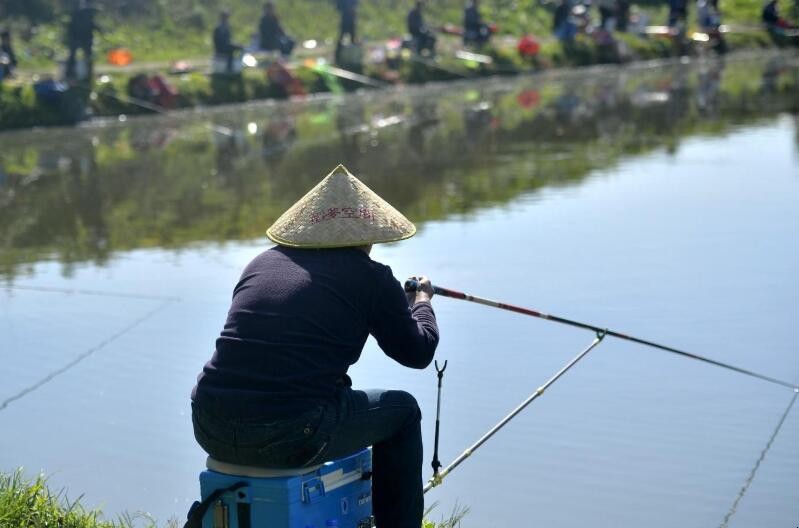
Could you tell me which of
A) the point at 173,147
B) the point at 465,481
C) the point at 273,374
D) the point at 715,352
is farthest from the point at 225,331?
the point at 173,147

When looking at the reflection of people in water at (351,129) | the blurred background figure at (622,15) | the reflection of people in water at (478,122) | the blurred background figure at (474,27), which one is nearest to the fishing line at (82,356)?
the reflection of people in water at (351,129)

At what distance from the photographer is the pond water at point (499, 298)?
5895 mm

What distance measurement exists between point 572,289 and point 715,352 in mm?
1672

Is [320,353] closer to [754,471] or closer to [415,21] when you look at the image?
[754,471]

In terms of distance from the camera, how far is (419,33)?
1189 inches

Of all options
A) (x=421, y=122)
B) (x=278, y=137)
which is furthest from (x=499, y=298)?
(x=421, y=122)

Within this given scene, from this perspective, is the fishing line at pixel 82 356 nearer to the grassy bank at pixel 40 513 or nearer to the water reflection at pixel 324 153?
the water reflection at pixel 324 153

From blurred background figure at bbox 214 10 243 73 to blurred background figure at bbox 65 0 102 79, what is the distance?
239 centimetres

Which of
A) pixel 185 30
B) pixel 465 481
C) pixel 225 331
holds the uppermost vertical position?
pixel 185 30

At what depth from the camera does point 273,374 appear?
423cm

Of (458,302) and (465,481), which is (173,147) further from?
(465,481)

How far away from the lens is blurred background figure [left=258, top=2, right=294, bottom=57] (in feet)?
92.1

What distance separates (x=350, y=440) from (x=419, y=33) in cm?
2638

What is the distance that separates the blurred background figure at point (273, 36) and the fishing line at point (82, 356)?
19441 millimetres
